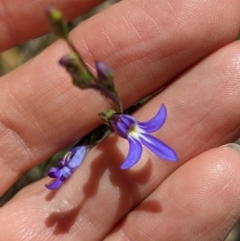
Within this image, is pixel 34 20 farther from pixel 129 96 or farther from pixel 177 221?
pixel 177 221

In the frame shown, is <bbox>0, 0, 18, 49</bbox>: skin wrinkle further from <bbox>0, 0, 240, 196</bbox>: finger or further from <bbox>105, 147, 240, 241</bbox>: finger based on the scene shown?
<bbox>105, 147, 240, 241</bbox>: finger

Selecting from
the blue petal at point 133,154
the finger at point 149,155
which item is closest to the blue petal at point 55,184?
the finger at point 149,155

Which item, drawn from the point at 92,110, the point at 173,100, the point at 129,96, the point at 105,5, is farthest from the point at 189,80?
the point at 105,5

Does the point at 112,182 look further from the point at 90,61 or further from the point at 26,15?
the point at 26,15

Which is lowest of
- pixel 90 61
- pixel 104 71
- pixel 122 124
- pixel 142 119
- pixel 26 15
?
pixel 142 119

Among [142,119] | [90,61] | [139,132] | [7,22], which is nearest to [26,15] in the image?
[7,22]
